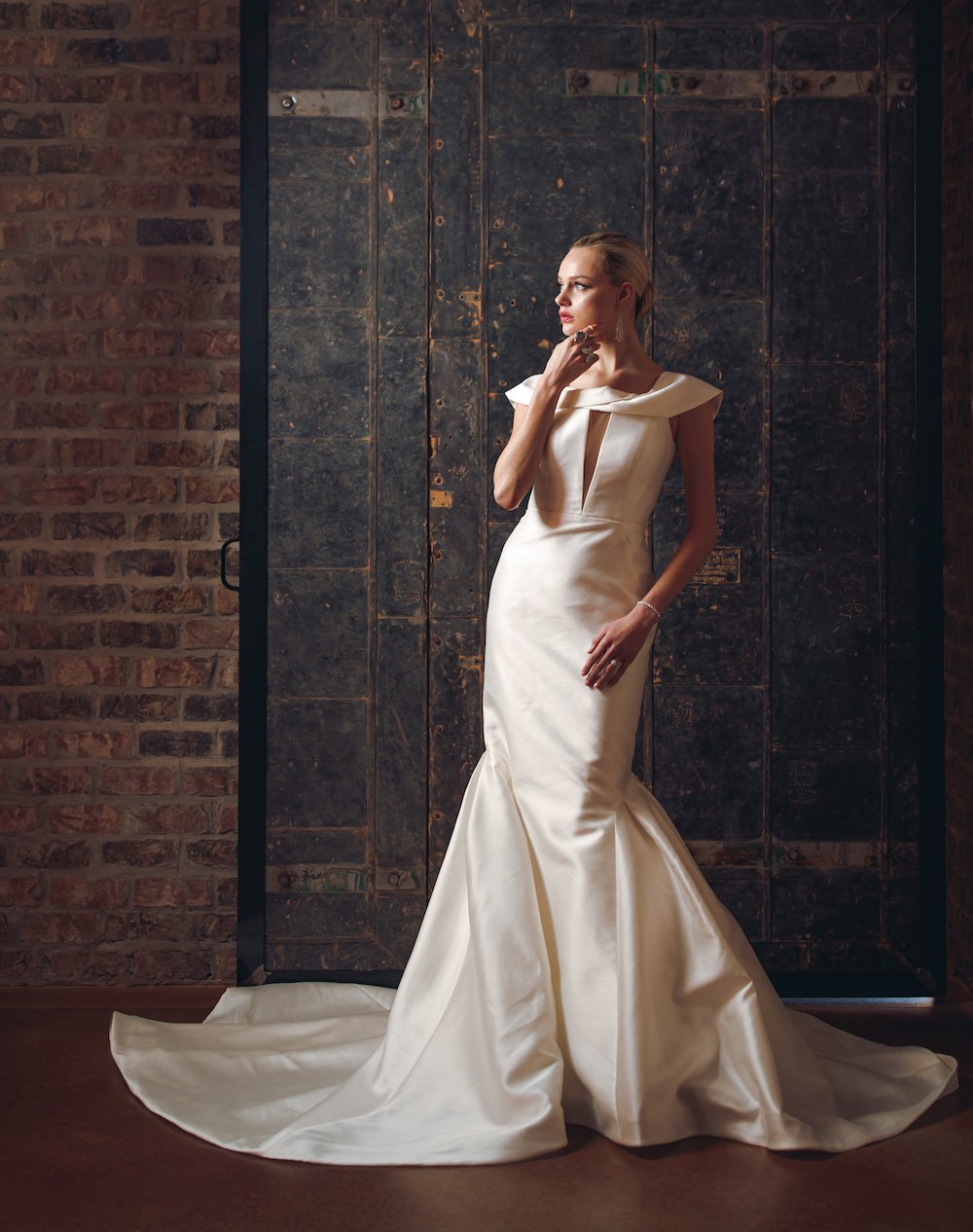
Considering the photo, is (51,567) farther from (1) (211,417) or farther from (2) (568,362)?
(2) (568,362)

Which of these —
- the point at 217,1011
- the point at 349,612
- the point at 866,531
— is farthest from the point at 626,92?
the point at 217,1011

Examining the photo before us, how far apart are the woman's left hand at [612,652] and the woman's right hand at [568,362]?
0.60 m

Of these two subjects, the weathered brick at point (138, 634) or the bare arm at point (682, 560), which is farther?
the weathered brick at point (138, 634)

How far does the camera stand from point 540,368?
3.96 m

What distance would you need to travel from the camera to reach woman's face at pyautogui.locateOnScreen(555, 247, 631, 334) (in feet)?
10.3

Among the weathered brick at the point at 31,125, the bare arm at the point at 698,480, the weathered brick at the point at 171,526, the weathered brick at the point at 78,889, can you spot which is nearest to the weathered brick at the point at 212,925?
the weathered brick at the point at 78,889

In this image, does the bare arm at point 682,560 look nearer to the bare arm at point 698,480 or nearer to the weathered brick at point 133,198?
the bare arm at point 698,480

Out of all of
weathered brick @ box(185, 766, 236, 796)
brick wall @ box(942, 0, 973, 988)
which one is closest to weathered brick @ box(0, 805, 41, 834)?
weathered brick @ box(185, 766, 236, 796)

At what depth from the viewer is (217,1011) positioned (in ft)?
12.4

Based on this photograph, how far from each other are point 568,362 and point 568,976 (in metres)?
1.47

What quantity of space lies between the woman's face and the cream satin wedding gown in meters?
0.18

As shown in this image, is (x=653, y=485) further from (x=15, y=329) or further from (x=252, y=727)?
(x=15, y=329)

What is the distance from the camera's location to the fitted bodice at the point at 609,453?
3141 mm

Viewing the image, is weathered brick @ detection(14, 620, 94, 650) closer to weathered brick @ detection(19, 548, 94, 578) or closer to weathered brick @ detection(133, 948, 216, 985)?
weathered brick @ detection(19, 548, 94, 578)
